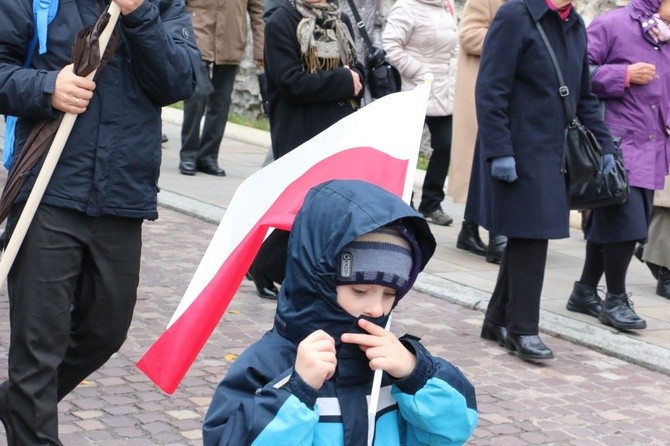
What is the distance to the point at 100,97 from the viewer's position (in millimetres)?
4039

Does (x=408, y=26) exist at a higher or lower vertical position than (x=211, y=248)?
higher

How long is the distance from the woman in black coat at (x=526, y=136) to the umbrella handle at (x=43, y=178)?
2.67 meters

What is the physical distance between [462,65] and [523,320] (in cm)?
302

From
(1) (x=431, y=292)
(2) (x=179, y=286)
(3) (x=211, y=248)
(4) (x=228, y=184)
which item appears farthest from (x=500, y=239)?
(3) (x=211, y=248)

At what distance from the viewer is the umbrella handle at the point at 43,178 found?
3.88 meters

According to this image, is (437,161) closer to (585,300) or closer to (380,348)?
(585,300)

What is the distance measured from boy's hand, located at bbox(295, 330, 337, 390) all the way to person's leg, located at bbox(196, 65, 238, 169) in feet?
28.8

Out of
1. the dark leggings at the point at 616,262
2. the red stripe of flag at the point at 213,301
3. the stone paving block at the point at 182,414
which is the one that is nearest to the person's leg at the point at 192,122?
the dark leggings at the point at 616,262

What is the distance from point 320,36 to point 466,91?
89.2 inches

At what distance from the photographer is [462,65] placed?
29.5 ft

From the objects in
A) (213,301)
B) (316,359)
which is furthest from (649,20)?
(316,359)

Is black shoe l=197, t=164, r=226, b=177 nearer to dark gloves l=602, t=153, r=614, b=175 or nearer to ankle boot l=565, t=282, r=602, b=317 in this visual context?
ankle boot l=565, t=282, r=602, b=317

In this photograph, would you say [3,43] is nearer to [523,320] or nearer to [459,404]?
[459,404]

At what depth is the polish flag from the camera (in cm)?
348
